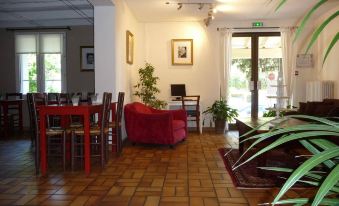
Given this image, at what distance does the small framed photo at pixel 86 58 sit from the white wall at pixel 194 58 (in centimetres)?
144

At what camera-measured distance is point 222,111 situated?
6.57 metres

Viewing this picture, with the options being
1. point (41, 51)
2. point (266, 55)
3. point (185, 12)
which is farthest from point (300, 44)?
point (41, 51)

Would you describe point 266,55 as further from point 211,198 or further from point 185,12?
point 211,198

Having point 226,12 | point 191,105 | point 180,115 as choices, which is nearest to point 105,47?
point 180,115

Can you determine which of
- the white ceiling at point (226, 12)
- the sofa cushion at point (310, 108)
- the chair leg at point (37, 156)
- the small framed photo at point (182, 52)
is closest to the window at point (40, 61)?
the white ceiling at point (226, 12)

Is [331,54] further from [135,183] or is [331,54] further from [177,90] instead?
[135,183]

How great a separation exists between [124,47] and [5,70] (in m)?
3.93

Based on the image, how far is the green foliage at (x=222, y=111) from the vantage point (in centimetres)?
656

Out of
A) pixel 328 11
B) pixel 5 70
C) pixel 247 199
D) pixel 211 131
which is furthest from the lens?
pixel 5 70

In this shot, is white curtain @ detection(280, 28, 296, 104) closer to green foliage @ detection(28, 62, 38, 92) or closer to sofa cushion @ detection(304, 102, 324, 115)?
sofa cushion @ detection(304, 102, 324, 115)

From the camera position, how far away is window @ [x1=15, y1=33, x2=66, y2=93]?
759cm

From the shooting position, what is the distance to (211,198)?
2586 millimetres

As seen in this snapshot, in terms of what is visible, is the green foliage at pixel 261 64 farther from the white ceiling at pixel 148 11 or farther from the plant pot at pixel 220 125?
the plant pot at pixel 220 125

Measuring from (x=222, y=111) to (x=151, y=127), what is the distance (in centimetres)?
223
